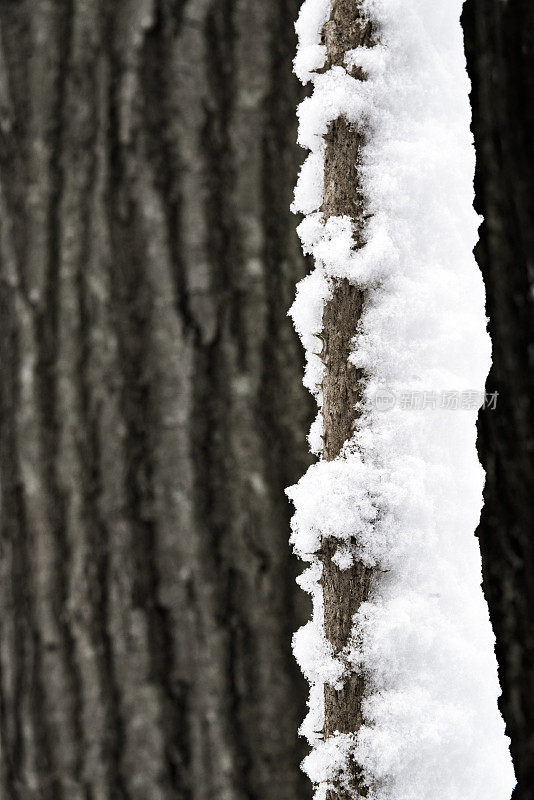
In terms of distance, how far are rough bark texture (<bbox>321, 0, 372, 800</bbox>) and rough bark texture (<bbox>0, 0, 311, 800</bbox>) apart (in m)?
0.18

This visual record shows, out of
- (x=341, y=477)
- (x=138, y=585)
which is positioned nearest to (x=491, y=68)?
(x=341, y=477)

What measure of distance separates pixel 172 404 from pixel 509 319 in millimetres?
413

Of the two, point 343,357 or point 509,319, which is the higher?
→ point 509,319

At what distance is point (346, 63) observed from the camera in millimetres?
613

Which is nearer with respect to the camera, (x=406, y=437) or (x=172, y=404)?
(x=406, y=437)

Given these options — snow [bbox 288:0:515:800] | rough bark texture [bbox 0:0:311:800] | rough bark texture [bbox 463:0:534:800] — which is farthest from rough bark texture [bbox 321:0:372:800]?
rough bark texture [bbox 463:0:534:800]

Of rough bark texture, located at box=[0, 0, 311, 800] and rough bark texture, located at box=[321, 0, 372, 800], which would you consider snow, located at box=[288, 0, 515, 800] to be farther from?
rough bark texture, located at box=[0, 0, 311, 800]

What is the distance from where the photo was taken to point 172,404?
80 cm

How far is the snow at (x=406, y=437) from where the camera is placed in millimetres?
607

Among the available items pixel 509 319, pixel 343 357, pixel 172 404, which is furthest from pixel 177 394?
pixel 509 319

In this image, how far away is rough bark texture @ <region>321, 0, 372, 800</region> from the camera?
60 centimetres

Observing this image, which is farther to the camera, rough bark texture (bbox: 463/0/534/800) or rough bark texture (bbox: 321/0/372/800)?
rough bark texture (bbox: 463/0/534/800)

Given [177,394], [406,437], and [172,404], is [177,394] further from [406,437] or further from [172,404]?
[406,437]

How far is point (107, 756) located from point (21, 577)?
0.23 meters
